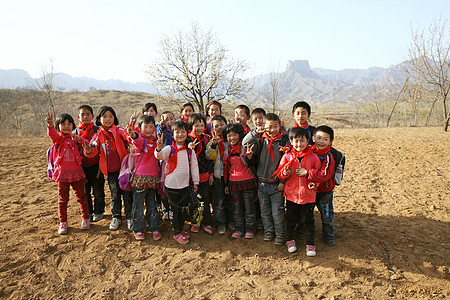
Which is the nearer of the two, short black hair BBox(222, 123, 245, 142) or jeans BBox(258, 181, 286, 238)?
jeans BBox(258, 181, 286, 238)

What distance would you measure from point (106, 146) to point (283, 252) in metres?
2.80

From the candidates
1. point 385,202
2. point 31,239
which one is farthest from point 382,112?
point 31,239

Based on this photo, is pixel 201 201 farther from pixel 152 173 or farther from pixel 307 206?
pixel 307 206

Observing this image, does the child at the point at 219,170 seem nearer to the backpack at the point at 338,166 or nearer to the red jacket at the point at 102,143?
the red jacket at the point at 102,143

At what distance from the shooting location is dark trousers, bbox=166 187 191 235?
140 inches

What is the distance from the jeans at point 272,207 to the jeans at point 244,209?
0.46 feet

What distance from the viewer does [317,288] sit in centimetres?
284

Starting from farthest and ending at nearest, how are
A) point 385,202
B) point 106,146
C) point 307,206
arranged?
point 385,202, point 106,146, point 307,206

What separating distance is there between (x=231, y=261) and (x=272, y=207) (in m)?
0.86

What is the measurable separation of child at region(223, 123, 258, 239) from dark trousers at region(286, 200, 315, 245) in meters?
0.51

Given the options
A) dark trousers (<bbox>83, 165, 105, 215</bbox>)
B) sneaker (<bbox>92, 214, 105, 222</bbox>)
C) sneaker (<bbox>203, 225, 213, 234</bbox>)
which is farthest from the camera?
sneaker (<bbox>92, 214, 105, 222</bbox>)

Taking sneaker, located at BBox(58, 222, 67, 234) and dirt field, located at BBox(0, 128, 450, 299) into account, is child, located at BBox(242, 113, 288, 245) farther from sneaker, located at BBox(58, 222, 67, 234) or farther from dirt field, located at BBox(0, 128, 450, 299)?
sneaker, located at BBox(58, 222, 67, 234)

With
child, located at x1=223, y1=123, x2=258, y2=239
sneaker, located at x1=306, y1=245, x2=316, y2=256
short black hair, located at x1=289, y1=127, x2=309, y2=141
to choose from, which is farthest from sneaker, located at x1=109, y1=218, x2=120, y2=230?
short black hair, located at x1=289, y1=127, x2=309, y2=141

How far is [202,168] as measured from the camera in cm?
374
